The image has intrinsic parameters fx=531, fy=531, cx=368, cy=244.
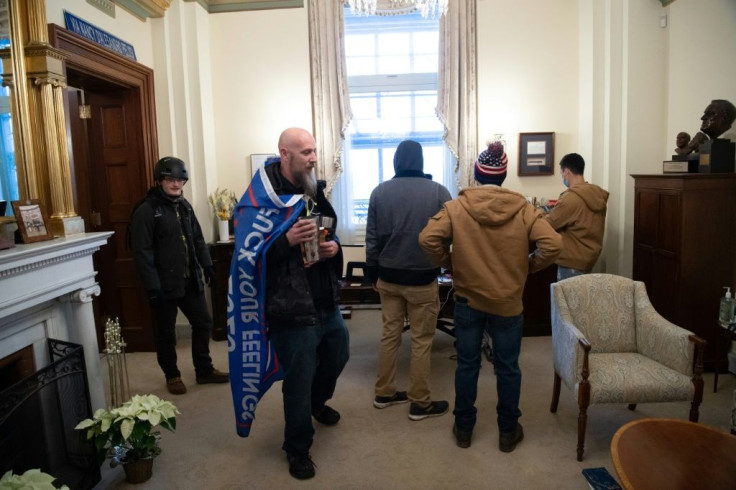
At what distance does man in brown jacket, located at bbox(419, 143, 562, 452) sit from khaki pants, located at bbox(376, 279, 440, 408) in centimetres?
36

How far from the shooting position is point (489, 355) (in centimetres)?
411

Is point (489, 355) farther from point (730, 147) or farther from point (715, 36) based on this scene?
point (715, 36)

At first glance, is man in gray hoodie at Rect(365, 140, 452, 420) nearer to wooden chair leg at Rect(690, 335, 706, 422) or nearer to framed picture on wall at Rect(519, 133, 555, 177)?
wooden chair leg at Rect(690, 335, 706, 422)

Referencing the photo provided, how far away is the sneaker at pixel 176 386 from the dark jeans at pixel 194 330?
0.03 meters

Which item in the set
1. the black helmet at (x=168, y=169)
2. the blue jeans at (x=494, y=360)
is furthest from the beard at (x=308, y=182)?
the black helmet at (x=168, y=169)

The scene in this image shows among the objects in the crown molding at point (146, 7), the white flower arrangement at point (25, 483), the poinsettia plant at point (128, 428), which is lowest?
the poinsettia plant at point (128, 428)

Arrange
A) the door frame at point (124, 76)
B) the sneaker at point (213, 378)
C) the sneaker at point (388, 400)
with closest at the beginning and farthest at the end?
1. the sneaker at point (388, 400)
2. the door frame at point (124, 76)
3. the sneaker at point (213, 378)

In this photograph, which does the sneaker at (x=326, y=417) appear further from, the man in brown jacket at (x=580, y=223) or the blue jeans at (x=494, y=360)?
the man in brown jacket at (x=580, y=223)

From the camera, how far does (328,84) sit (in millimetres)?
5266

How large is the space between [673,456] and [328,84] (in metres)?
4.37

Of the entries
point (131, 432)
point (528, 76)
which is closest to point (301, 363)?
point (131, 432)

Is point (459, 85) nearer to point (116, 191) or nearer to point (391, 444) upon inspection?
point (116, 191)

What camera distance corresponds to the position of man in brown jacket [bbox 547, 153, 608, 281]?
385 cm

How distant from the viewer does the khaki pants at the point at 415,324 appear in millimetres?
3092
